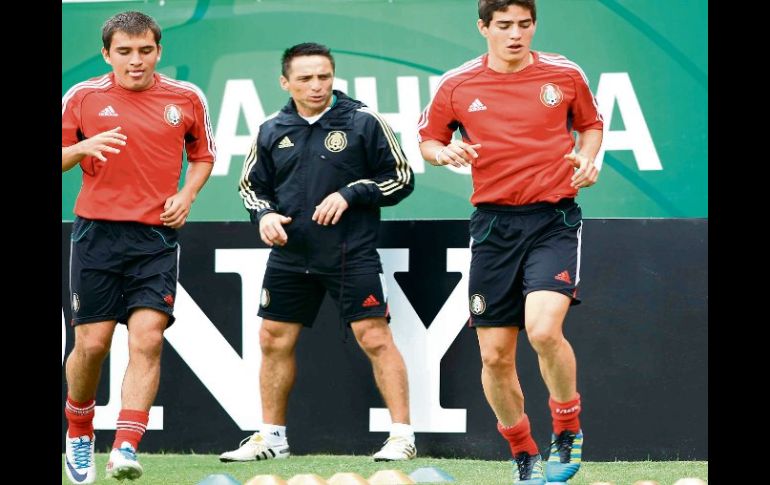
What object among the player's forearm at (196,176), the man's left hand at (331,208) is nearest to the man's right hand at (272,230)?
the man's left hand at (331,208)

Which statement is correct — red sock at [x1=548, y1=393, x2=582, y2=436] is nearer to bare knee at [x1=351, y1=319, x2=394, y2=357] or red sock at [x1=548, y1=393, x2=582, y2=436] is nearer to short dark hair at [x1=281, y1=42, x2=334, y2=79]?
bare knee at [x1=351, y1=319, x2=394, y2=357]

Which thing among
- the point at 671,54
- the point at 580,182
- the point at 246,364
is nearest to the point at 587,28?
the point at 671,54

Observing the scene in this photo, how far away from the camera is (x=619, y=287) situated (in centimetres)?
685

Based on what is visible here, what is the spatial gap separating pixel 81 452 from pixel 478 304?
2080mm

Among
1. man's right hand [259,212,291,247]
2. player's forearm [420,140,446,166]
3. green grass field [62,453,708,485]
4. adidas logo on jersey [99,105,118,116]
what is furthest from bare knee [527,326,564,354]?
adidas logo on jersey [99,105,118,116]

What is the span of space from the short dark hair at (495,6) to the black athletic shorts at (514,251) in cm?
87

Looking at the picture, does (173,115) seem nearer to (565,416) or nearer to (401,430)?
(401,430)

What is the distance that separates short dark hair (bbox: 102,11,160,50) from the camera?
632cm

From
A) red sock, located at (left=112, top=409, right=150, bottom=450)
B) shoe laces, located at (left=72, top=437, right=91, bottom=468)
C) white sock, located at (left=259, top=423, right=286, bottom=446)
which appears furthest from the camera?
white sock, located at (left=259, top=423, right=286, bottom=446)

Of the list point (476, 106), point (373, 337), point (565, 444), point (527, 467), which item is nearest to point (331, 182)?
point (373, 337)

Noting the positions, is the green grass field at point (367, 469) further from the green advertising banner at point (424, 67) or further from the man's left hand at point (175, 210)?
the green advertising banner at point (424, 67)

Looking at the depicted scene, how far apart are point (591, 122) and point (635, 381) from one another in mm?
1614

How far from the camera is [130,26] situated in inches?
249

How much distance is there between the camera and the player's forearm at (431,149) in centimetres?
593
